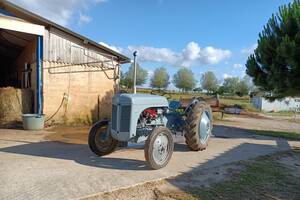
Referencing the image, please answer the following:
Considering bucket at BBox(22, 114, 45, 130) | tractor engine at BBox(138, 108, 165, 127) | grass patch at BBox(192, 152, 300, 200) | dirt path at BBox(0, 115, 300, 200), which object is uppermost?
tractor engine at BBox(138, 108, 165, 127)

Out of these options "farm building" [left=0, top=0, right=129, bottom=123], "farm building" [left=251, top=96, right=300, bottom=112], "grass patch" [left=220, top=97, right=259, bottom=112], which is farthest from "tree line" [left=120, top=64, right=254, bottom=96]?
"farm building" [left=0, top=0, right=129, bottom=123]

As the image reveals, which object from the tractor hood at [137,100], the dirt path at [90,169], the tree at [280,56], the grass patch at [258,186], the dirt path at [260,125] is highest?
the tree at [280,56]

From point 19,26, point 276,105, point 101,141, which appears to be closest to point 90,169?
point 101,141

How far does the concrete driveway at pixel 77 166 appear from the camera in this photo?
4.02 meters

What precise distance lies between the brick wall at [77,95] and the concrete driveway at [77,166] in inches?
124

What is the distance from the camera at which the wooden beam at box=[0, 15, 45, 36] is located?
385 inches

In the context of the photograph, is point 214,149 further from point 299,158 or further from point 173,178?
point 173,178

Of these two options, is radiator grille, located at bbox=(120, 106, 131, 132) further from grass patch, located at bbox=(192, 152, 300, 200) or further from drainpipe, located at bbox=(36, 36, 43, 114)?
drainpipe, located at bbox=(36, 36, 43, 114)

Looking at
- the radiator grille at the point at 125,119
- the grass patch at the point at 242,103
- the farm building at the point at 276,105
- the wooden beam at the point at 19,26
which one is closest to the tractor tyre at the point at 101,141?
the radiator grille at the point at 125,119

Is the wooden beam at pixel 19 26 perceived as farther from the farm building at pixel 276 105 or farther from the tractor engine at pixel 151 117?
the farm building at pixel 276 105

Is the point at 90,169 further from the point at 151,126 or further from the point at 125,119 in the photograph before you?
the point at 151,126

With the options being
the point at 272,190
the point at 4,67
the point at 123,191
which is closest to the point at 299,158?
the point at 272,190

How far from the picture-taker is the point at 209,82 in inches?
2854

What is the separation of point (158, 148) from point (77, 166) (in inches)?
59.2
